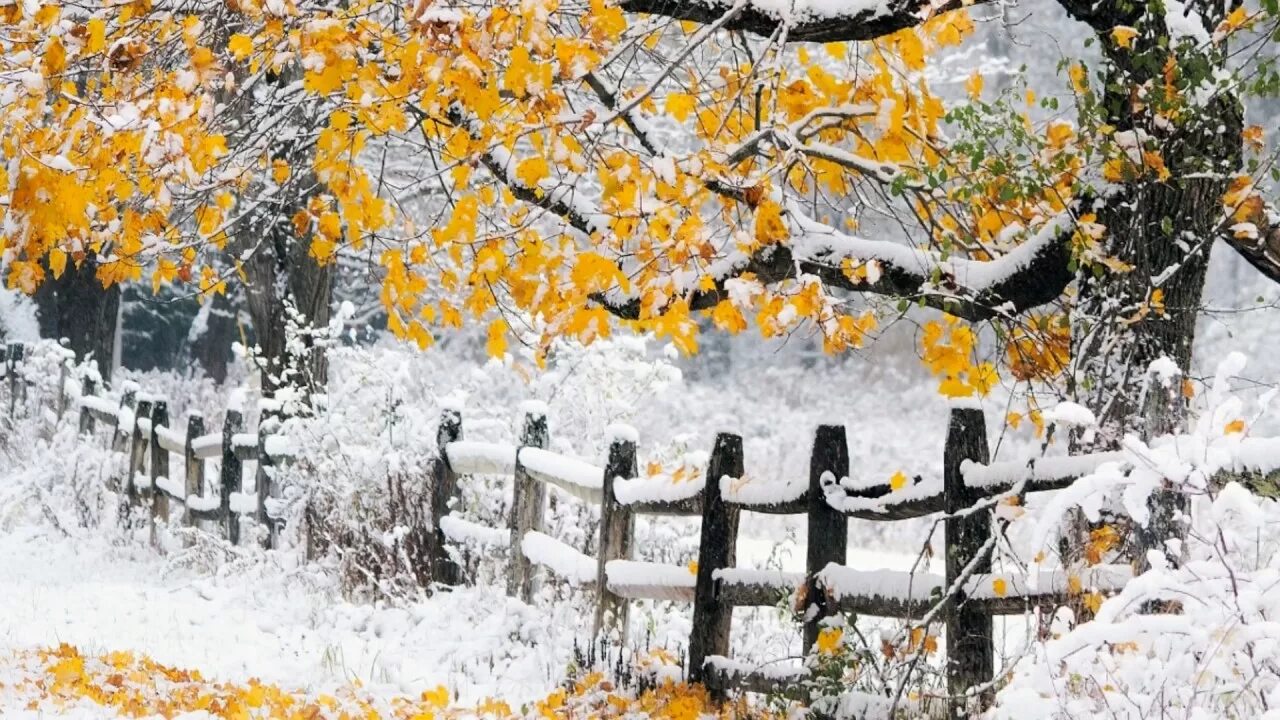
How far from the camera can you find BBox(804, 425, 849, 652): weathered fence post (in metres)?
5.86

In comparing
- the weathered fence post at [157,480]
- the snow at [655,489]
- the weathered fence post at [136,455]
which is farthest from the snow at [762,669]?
the weathered fence post at [136,455]

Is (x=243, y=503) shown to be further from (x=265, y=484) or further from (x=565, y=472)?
(x=565, y=472)

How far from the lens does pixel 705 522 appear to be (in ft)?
21.1

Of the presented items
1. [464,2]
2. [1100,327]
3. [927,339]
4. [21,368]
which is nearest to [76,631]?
[464,2]

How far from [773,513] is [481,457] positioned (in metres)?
3.06

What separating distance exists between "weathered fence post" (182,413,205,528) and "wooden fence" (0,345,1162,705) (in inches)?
158

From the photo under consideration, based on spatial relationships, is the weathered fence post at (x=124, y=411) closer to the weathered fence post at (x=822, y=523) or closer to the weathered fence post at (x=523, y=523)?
the weathered fence post at (x=523, y=523)

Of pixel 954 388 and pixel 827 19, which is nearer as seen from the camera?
pixel 827 19

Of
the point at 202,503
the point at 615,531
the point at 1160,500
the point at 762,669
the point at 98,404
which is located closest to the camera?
the point at 1160,500

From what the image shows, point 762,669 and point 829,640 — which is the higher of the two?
point 829,640

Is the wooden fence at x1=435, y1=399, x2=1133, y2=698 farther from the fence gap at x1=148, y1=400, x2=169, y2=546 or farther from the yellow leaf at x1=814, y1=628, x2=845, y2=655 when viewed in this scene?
the fence gap at x1=148, y1=400, x2=169, y2=546

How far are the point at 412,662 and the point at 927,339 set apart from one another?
3339mm

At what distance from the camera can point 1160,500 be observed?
15.4 feet

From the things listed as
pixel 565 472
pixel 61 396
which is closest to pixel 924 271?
pixel 565 472
